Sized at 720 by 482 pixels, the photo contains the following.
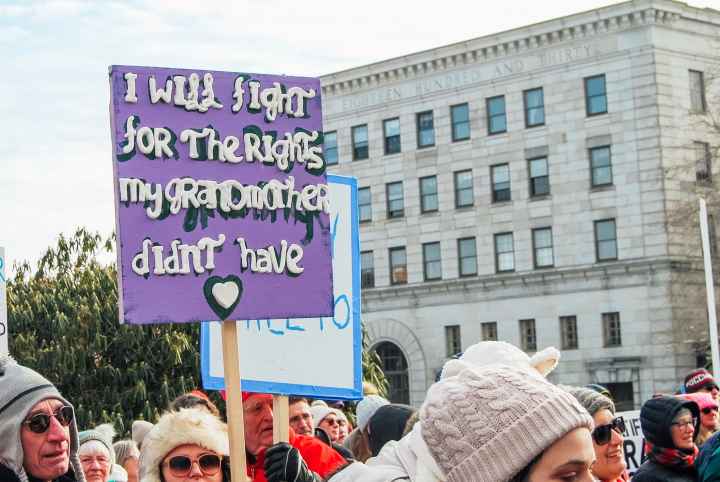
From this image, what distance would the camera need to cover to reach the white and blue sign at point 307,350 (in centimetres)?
675

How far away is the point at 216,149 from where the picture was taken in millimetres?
5605

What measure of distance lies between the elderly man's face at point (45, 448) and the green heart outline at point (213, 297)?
0.82 m

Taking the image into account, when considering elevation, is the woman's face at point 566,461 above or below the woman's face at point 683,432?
above

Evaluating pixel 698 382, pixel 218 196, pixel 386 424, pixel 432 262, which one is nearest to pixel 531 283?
pixel 432 262

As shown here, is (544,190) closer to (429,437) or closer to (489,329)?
(489,329)

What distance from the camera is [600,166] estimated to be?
4962 cm

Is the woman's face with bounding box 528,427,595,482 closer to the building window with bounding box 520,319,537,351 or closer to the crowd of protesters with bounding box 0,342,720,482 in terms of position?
the crowd of protesters with bounding box 0,342,720,482

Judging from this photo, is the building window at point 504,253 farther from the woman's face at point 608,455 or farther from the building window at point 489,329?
the woman's face at point 608,455

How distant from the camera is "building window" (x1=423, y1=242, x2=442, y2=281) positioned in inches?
2162

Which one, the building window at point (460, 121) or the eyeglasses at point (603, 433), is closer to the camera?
the eyeglasses at point (603, 433)

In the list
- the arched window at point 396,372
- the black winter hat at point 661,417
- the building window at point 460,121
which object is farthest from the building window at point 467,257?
the black winter hat at point 661,417

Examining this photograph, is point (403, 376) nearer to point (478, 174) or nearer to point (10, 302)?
point (478, 174)

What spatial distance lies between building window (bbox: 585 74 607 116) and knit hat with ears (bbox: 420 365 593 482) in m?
47.1

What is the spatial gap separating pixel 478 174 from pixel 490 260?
126 inches
